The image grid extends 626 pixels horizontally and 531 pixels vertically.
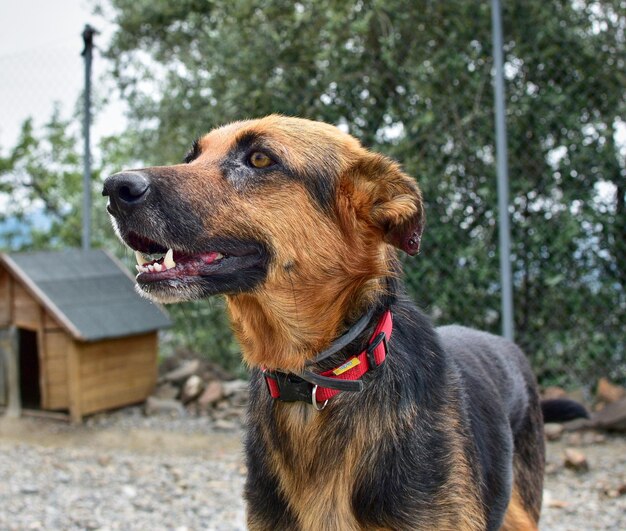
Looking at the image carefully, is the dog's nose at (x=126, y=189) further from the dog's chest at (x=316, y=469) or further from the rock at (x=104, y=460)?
the rock at (x=104, y=460)

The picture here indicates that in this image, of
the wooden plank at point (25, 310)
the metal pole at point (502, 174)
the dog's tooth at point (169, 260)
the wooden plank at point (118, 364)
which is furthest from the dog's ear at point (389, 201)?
the wooden plank at point (25, 310)

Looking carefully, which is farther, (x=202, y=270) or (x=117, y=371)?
(x=117, y=371)

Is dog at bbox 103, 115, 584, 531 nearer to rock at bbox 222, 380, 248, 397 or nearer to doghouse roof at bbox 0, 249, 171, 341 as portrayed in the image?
doghouse roof at bbox 0, 249, 171, 341

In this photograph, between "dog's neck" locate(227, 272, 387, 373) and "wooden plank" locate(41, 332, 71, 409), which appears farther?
"wooden plank" locate(41, 332, 71, 409)

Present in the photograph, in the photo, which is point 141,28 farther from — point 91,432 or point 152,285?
point 152,285

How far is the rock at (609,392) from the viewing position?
19.6 feet

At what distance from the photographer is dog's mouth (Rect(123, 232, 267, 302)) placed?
7.86 ft

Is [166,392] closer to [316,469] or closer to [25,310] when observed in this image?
[25,310]

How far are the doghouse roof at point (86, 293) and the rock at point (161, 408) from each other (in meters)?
0.67

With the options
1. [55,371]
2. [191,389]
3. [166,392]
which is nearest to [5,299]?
[55,371]

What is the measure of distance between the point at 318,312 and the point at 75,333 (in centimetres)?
405

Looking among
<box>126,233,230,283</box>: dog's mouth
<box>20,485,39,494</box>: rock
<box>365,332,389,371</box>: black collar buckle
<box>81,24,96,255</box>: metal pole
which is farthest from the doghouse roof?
<box>365,332,389,371</box>: black collar buckle

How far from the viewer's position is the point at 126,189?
90.3 inches

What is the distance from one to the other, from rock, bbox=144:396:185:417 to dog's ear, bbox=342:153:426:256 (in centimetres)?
467
